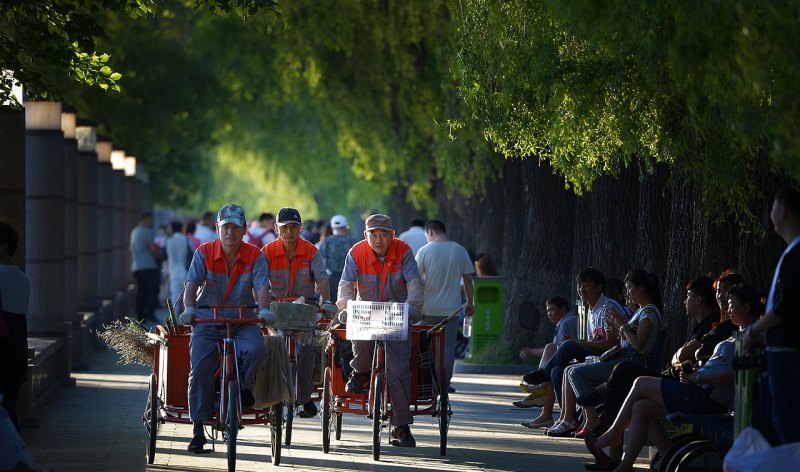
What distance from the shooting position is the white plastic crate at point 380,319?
493 inches

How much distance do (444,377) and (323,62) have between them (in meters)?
18.1

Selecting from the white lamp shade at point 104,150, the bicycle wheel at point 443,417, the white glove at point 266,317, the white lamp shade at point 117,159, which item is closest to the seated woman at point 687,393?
the bicycle wheel at point 443,417

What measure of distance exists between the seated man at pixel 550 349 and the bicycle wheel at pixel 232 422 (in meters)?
3.98

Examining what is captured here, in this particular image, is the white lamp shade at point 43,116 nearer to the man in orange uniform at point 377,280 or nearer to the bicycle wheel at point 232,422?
the man in orange uniform at point 377,280

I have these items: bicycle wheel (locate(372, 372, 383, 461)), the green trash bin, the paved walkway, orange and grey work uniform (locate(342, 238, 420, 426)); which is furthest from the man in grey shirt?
bicycle wheel (locate(372, 372, 383, 461))

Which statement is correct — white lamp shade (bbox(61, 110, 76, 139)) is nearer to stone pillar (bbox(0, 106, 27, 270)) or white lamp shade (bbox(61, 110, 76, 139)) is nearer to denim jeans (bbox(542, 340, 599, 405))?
stone pillar (bbox(0, 106, 27, 270))

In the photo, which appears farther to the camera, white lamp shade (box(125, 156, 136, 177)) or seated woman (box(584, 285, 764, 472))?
white lamp shade (box(125, 156, 136, 177))

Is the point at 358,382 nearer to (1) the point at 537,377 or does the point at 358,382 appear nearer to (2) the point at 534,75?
(1) the point at 537,377

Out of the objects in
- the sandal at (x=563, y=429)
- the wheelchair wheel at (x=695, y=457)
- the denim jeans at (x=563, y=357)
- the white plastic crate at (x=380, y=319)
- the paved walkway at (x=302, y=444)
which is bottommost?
the paved walkway at (x=302, y=444)

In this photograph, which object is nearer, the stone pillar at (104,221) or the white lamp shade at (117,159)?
the stone pillar at (104,221)

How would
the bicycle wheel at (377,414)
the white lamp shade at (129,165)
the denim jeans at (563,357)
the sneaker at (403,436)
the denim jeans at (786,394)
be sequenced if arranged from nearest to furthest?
the denim jeans at (786,394) < the bicycle wheel at (377,414) < the sneaker at (403,436) < the denim jeans at (563,357) < the white lamp shade at (129,165)

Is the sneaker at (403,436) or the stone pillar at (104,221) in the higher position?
the stone pillar at (104,221)

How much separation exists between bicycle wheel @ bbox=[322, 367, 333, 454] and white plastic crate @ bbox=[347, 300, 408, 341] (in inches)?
32.3

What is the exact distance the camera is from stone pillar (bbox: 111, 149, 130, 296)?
3253 centimetres
